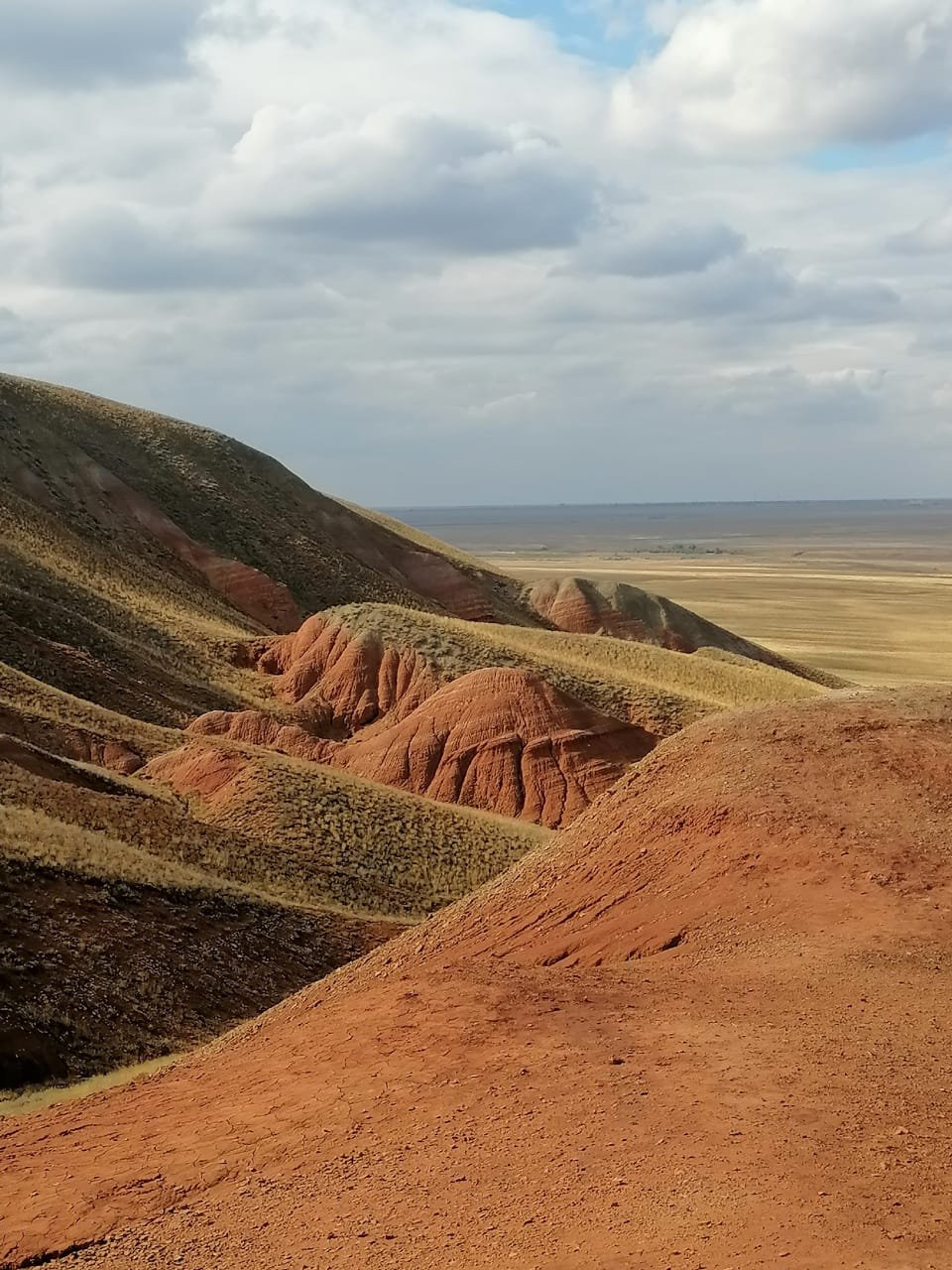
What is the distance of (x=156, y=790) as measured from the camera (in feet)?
116

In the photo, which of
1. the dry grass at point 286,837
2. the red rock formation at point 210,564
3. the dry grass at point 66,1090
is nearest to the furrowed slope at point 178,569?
the red rock formation at point 210,564

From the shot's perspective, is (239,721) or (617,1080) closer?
(617,1080)

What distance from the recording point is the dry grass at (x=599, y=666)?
5031 centimetres

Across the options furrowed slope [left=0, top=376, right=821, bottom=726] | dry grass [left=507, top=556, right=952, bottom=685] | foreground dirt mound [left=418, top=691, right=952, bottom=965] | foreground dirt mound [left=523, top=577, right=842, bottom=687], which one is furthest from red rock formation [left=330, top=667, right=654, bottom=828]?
dry grass [left=507, top=556, right=952, bottom=685]

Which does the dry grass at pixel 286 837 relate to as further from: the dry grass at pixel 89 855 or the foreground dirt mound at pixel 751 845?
the foreground dirt mound at pixel 751 845

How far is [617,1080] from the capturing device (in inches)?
447

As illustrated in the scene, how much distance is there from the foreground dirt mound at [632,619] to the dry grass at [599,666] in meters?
9.74

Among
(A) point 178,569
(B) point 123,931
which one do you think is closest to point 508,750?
(B) point 123,931

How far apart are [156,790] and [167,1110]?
2187 centimetres

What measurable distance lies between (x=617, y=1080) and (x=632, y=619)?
6481cm

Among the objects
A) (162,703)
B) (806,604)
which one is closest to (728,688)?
(162,703)

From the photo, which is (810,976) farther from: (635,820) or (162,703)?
(162,703)

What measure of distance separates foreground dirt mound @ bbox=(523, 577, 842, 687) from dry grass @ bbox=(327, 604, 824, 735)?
9.74 m

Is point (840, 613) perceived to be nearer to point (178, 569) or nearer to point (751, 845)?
point (178, 569)
